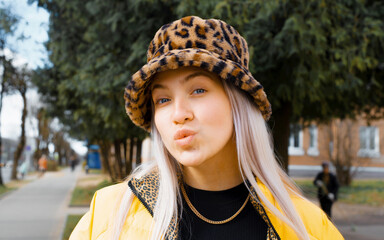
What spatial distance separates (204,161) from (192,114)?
23cm

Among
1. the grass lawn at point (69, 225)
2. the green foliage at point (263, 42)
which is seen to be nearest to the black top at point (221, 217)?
the green foliage at point (263, 42)

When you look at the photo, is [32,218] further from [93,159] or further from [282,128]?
[93,159]

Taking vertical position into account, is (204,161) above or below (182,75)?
below

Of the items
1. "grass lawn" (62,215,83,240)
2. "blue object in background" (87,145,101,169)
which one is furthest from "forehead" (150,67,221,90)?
"blue object in background" (87,145,101,169)

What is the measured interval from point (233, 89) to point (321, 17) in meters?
3.83

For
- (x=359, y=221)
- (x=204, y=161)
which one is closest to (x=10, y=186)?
(x=359, y=221)

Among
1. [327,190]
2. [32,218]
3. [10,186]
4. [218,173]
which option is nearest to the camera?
[218,173]

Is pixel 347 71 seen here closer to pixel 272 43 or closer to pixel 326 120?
pixel 272 43

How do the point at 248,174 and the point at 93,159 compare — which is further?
the point at 93,159

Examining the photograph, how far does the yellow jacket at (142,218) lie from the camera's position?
1.53 meters

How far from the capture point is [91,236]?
1.56m

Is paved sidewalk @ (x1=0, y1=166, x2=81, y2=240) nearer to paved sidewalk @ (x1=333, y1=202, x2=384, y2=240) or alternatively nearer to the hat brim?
paved sidewalk @ (x1=333, y1=202, x2=384, y2=240)

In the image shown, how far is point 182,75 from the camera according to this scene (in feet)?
5.12

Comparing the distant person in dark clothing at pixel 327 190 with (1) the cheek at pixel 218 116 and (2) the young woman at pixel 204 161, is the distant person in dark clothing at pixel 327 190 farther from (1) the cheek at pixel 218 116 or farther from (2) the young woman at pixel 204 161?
(1) the cheek at pixel 218 116
